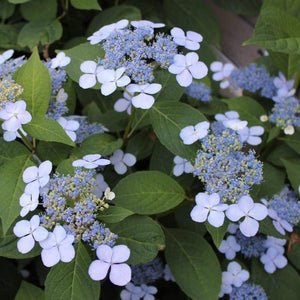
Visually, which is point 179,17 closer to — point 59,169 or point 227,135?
point 227,135

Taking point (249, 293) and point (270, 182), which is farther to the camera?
point (270, 182)

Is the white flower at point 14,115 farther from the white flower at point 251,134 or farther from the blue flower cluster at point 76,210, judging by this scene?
the white flower at point 251,134

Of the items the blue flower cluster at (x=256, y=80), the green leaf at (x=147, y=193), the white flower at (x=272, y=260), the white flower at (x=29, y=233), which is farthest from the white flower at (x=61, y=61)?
the white flower at (x=272, y=260)

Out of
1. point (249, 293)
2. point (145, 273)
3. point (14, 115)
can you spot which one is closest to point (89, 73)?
point (14, 115)

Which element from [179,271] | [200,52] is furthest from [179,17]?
[179,271]

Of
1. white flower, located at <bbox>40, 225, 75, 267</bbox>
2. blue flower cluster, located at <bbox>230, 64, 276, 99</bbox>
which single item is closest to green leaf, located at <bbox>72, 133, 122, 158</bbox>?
white flower, located at <bbox>40, 225, 75, 267</bbox>

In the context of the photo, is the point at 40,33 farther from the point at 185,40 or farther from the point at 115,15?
the point at 185,40
